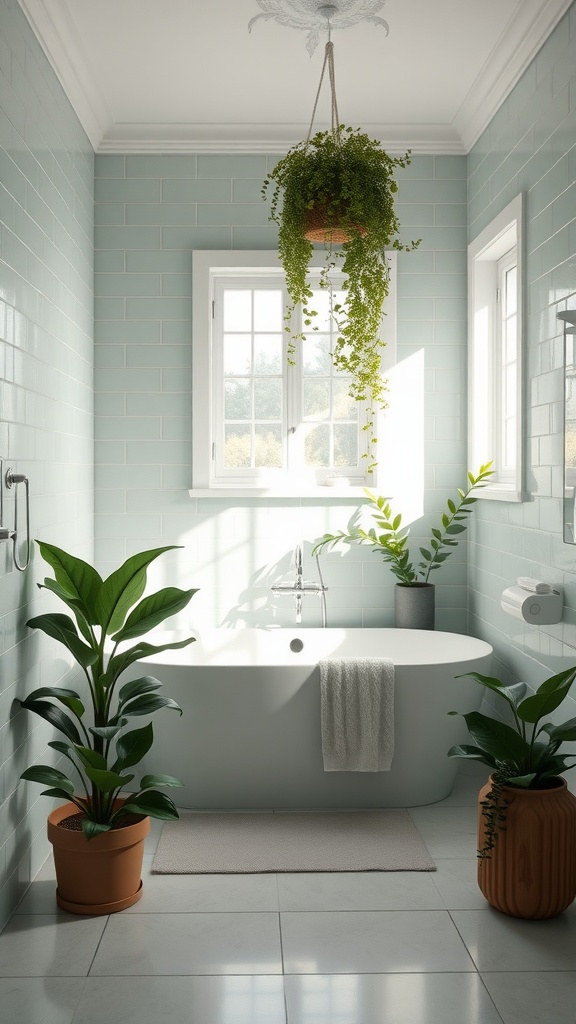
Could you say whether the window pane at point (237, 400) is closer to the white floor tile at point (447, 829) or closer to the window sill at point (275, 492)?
the window sill at point (275, 492)

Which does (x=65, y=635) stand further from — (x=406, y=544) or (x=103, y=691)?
(x=406, y=544)

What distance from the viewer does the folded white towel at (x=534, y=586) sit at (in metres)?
3.19

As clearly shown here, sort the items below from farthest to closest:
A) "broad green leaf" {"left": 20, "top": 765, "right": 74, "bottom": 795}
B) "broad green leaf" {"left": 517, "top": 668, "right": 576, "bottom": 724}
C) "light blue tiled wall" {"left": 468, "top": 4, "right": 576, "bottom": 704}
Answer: "light blue tiled wall" {"left": 468, "top": 4, "right": 576, "bottom": 704}
"broad green leaf" {"left": 20, "top": 765, "right": 74, "bottom": 795}
"broad green leaf" {"left": 517, "top": 668, "right": 576, "bottom": 724}

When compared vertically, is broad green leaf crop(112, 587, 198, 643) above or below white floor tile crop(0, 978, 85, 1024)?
above

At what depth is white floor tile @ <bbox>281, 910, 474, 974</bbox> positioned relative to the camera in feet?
8.13

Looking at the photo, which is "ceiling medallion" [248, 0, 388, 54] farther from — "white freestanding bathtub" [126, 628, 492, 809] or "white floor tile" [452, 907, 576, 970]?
"white floor tile" [452, 907, 576, 970]

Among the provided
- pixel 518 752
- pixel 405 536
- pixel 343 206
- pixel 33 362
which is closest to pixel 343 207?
pixel 343 206

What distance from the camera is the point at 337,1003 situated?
230cm

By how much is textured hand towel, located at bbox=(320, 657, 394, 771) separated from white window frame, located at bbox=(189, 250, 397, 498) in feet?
3.86

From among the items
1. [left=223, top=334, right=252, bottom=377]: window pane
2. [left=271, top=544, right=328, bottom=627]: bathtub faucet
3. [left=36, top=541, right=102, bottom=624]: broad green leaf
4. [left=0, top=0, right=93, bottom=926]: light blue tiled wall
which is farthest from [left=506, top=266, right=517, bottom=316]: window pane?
[left=36, top=541, right=102, bottom=624]: broad green leaf

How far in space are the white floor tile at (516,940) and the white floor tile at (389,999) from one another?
132mm

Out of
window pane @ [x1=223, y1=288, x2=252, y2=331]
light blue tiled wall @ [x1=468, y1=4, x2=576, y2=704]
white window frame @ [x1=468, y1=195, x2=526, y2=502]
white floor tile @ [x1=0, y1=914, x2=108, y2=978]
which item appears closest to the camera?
white floor tile @ [x1=0, y1=914, x2=108, y2=978]

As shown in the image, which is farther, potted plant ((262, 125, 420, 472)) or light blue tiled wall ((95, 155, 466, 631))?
light blue tiled wall ((95, 155, 466, 631))

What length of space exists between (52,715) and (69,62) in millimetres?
2613
